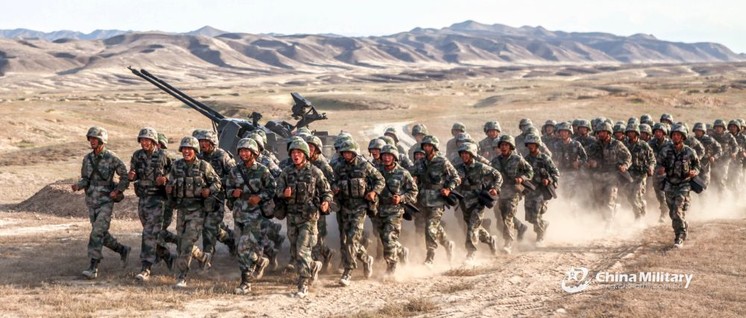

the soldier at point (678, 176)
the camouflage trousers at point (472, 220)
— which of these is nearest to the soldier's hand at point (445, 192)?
the camouflage trousers at point (472, 220)

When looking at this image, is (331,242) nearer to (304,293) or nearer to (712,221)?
(304,293)

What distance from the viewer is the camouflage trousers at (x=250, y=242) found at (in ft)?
35.0

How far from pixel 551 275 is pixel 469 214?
191 centimetres

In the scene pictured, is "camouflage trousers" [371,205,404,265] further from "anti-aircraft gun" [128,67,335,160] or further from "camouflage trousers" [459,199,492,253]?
"anti-aircraft gun" [128,67,335,160]

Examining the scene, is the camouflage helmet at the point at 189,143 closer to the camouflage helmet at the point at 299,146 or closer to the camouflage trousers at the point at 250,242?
the camouflage trousers at the point at 250,242

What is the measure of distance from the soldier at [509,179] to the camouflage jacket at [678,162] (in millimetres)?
2631

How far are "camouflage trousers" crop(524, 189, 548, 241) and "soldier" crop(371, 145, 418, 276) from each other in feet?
12.6

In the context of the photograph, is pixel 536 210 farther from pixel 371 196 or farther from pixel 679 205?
pixel 371 196

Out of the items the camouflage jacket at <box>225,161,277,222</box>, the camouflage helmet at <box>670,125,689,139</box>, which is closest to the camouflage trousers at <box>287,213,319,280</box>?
the camouflage jacket at <box>225,161,277,222</box>

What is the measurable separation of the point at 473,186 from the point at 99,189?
635cm

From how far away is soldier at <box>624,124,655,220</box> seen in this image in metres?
16.3

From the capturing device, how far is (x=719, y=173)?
19.9 m

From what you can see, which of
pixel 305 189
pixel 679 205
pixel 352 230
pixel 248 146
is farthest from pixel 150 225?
pixel 679 205

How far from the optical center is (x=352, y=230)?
36.4ft
